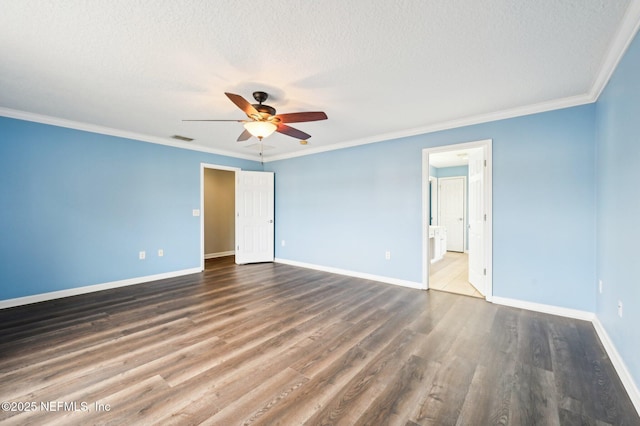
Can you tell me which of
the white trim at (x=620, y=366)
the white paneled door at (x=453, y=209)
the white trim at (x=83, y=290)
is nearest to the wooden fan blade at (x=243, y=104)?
the white trim at (x=620, y=366)

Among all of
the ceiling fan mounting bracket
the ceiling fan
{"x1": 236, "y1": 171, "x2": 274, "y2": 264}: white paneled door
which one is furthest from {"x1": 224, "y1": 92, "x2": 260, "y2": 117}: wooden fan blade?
{"x1": 236, "y1": 171, "x2": 274, "y2": 264}: white paneled door

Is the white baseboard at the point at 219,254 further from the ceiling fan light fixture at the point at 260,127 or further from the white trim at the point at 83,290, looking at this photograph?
the ceiling fan light fixture at the point at 260,127

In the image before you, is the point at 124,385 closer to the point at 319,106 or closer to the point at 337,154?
the point at 319,106

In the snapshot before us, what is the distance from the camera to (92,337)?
2.52m

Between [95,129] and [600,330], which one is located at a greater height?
[95,129]

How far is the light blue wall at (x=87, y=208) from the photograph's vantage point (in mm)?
3357

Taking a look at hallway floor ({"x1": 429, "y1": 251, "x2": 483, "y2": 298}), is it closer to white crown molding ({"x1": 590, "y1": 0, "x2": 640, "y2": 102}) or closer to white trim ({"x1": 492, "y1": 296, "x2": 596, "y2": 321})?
white trim ({"x1": 492, "y1": 296, "x2": 596, "y2": 321})

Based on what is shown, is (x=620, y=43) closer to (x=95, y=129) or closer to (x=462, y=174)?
(x=95, y=129)

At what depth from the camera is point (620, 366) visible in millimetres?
1939

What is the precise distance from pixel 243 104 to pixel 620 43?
2890mm

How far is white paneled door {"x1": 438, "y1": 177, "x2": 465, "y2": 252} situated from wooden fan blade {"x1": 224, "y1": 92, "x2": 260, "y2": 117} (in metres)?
6.86

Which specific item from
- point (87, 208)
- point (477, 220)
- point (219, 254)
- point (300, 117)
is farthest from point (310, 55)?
point (219, 254)

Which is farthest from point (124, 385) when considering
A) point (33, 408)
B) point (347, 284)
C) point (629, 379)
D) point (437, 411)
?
point (629, 379)

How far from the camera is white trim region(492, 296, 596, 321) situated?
289 centimetres
